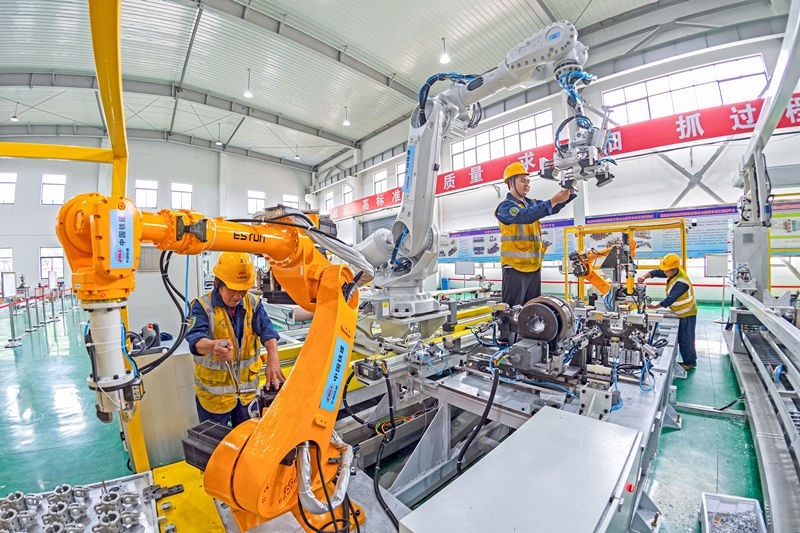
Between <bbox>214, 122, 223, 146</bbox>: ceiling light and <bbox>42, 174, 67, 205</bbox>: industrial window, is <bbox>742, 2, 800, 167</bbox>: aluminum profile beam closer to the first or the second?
<bbox>214, 122, 223, 146</bbox>: ceiling light

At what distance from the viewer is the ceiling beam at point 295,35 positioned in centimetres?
744

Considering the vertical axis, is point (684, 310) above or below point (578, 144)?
below

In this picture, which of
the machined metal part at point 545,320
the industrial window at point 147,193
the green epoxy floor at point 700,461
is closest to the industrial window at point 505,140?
the green epoxy floor at point 700,461

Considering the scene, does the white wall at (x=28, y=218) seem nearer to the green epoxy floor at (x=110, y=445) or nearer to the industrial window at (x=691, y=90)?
the green epoxy floor at (x=110, y=445)

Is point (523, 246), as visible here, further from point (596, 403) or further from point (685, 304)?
point (685, 304)

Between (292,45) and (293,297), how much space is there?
383 inches

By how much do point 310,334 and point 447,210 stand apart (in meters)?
12.6

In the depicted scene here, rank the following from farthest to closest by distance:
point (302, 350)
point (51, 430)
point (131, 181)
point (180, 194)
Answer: point (180, 194) < point (131, 181) < point (51, 430) < point (302, 350)

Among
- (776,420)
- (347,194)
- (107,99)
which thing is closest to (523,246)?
(776,420)

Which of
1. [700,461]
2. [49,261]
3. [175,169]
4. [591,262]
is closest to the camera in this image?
[700,461]

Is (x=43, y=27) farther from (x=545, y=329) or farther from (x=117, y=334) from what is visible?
(x=545, y=329)

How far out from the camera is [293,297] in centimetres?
150

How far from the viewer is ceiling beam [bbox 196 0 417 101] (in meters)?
7.44

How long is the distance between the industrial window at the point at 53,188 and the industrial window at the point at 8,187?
2.92 feet
